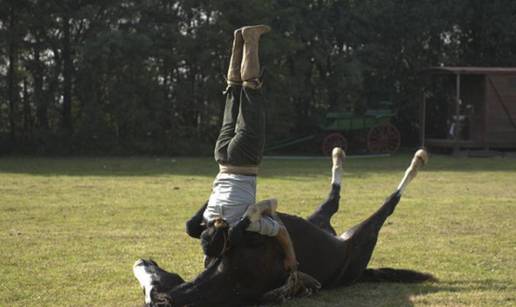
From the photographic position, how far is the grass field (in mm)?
4734

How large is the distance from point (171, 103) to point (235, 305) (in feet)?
56.2

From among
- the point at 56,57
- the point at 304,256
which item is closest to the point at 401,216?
the point at 304,256

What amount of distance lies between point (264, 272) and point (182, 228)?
11.4 ft

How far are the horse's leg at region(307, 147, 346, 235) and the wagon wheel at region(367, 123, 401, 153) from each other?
15418mm

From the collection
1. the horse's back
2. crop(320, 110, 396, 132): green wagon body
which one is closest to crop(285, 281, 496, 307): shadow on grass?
the horse's back

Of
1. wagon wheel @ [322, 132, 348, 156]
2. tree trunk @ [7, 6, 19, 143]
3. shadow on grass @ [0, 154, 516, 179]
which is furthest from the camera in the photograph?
wagon wheel @ [322, 132, 348, 156]

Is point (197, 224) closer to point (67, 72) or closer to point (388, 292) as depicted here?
point (388, 292)

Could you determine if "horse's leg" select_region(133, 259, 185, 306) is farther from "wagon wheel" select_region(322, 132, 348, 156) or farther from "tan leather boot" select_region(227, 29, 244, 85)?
"wagon wheel" select_region(322, 132, 348, 156)

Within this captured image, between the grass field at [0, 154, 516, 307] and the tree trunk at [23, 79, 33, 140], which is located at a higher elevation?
the tree trunk at [23, 79, 33, 140]

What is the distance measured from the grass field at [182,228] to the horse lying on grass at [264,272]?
158mm

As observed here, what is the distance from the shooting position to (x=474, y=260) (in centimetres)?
578

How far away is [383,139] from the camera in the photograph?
21109 mm

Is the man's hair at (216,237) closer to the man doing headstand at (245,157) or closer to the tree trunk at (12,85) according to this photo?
the man doing headstand at (245,157)

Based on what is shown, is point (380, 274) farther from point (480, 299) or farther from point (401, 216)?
point (401, 216)
